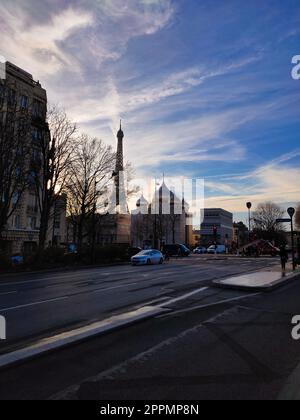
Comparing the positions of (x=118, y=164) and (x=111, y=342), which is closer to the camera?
(x=111, y=342)

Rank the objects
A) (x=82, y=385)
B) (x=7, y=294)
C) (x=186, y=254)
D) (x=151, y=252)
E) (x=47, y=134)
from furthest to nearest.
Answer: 1. (x=186, y=254)
2. (x=151, y=252)
3. (x=47, y=134)
4. (x=7, y=294)
5. (x=82, y=385)

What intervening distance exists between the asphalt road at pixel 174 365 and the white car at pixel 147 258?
82.3ft

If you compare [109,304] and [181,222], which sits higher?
[181,222]

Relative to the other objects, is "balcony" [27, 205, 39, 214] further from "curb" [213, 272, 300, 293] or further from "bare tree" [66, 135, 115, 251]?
"curb" [213, 272, 300, 293]

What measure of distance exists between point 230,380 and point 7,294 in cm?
1107

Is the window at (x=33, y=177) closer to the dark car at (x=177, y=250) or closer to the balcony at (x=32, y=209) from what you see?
the balcony at (x=32, y=209)

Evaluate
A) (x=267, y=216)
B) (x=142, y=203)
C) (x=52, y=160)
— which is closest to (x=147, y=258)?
(x=52, y=160)

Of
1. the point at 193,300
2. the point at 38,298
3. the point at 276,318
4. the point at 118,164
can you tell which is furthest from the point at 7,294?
the point at 118,164

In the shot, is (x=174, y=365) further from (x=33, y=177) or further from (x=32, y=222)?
(x=32, y=222)

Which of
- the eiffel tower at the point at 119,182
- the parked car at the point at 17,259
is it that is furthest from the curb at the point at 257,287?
the eiffel tower at the point at 119,182

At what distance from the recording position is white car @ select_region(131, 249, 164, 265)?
34469 mm
